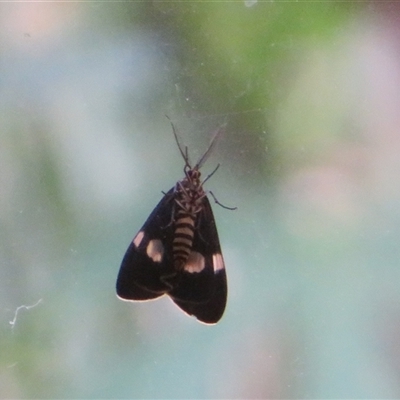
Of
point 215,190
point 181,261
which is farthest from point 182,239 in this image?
point 215,190

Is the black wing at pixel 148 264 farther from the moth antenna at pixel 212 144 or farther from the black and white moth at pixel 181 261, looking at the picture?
the moth antenna at pixel 212 144

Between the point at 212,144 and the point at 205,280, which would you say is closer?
the point at 205,280

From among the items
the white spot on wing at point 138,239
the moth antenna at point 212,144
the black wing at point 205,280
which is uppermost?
the moth antenna at point 212,144

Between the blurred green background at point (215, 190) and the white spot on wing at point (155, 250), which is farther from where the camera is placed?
the blurred green background at point (215, 190)

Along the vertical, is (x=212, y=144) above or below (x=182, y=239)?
above

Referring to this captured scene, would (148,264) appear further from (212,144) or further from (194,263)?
(212,144)

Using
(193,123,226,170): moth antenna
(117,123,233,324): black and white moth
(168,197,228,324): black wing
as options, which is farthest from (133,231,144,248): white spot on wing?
(193,123,226,170): moth antenna

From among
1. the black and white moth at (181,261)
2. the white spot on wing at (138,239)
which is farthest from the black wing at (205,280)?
the white spot on wing at (138,239)

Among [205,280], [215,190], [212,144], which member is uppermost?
[212,144]

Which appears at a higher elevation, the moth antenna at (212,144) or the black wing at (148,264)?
the moth antenna at (212,144)
